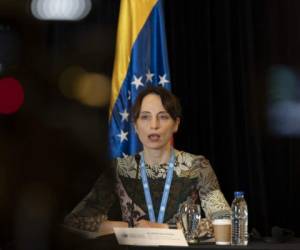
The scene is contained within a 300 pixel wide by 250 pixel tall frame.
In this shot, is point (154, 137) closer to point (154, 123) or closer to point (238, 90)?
point (154, 123)

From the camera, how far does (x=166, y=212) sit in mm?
2816

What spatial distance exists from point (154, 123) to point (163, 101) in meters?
0.13

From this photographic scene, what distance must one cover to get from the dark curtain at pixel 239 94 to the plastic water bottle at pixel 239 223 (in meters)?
1.27

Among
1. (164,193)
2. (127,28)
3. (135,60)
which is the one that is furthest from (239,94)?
(164,193)

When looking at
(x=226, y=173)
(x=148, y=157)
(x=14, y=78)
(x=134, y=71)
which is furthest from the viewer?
(x=226, y=173)

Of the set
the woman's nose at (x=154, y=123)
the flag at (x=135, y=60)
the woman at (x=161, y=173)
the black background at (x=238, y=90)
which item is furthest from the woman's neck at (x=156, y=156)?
the black background at (x=238, y=90)

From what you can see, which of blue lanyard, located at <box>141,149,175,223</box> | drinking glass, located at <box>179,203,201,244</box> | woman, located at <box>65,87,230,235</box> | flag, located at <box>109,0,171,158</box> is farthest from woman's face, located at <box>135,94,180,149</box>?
drinking glass, located at <box>179,203,201,244</box>

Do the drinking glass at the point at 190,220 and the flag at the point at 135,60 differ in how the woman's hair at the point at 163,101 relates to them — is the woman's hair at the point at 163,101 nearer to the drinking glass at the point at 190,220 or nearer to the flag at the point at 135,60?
the flag at the point at 135,60

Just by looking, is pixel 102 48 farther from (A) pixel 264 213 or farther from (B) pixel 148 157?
(A) pixel 264 213

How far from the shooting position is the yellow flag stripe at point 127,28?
11.2 ft

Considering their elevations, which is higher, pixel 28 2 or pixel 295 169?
pixel 28 2

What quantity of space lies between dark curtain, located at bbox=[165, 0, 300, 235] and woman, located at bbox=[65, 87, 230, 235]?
635 millimetres

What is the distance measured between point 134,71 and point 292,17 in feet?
3.79

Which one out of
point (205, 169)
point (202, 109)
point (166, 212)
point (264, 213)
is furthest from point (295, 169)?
point (166, 212)
